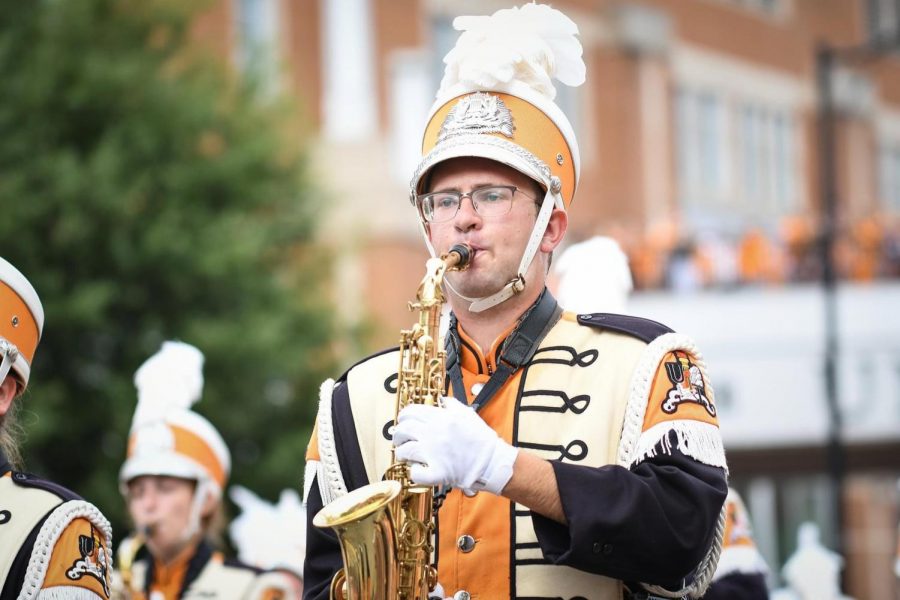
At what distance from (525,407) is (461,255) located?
1.42 ft

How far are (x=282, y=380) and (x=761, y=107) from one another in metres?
21.5

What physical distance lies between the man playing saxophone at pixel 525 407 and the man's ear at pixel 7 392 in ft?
2.86

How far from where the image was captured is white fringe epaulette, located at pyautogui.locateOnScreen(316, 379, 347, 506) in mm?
3869

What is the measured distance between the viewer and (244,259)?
1406cm

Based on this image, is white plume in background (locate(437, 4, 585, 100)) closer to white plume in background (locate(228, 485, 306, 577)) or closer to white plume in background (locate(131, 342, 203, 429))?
white plume in background (locate(131, 342, 203, 429))

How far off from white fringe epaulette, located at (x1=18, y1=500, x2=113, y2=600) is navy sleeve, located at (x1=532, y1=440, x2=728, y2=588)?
4.09ft

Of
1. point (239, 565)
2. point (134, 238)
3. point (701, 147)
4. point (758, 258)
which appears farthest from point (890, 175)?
point (239, 565)

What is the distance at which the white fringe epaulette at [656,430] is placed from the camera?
3.57 m

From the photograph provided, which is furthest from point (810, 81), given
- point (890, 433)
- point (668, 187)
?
point (890, 433)

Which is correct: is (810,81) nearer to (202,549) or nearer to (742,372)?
(742,372)

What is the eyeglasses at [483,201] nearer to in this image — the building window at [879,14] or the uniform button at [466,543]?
the uniform button at [466,543]

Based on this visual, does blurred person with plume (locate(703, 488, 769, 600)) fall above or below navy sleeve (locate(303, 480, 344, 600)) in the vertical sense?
above

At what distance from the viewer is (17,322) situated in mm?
4062

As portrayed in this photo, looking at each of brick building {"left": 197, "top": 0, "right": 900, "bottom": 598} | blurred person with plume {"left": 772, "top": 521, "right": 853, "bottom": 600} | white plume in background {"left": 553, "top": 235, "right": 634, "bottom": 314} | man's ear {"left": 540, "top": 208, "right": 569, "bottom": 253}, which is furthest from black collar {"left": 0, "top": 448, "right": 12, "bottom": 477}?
brick building {"left": 197, "top": 0, "right": 900, "bottom": 598}
